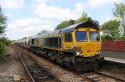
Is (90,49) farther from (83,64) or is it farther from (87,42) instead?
(83,64)

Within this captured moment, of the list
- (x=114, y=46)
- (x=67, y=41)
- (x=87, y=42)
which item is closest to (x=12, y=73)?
(x=67, y=41)

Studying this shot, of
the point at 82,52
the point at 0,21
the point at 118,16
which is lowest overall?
the point at 82,52

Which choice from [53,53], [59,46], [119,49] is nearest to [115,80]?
[59,46]

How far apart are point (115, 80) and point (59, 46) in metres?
8.14

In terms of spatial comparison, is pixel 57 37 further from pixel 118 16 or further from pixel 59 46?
pixel 118 16

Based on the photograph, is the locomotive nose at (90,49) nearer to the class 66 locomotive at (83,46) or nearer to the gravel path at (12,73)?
the class 66 locomotive at (83,46)

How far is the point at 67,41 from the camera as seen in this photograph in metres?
20.9

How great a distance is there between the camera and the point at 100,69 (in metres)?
20.9

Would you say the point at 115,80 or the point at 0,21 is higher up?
the point at 0,21

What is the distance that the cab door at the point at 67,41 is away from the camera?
20.1 metres

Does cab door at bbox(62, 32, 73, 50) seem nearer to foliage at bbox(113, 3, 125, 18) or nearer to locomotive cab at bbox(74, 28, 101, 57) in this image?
locomotive cab at bbox(74, 28, 101, 57)

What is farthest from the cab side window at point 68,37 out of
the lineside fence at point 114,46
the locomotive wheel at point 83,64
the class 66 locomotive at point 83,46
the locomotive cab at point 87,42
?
the lineside fence at point 114,46

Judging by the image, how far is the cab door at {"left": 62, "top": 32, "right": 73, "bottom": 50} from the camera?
65.8 ft

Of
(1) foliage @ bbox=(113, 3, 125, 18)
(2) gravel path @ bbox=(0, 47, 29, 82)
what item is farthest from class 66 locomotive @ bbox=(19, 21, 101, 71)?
(1) foliage @ bbox=(113, 3, 125, 18)
